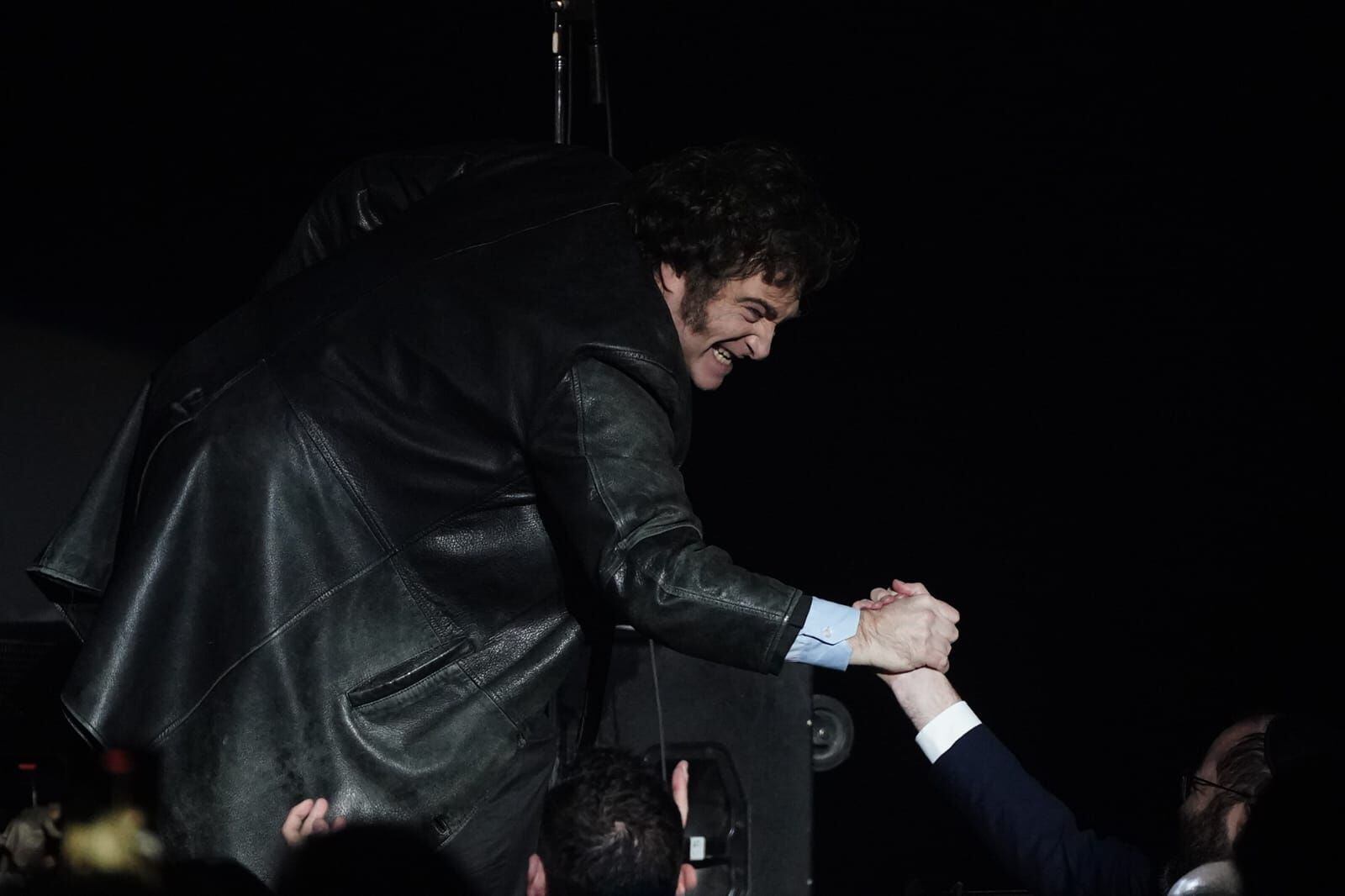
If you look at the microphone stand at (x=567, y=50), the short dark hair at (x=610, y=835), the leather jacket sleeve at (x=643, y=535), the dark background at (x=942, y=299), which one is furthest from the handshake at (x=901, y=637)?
the dark background at (x=942, y=299)

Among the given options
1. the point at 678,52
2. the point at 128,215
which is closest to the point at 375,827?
the point at 678,52

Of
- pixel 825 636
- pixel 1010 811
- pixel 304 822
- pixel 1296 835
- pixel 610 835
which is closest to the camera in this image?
pixel 1296 835

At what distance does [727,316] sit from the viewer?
198 centimetres

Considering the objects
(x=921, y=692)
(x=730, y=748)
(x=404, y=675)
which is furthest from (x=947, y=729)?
(x=404, y=675)

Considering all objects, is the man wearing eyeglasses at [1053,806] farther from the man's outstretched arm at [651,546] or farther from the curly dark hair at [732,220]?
the curly dark hair at [732,220]

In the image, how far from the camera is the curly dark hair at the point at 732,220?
193 cm

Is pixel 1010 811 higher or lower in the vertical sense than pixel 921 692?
lower

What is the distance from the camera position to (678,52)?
324 centimetres

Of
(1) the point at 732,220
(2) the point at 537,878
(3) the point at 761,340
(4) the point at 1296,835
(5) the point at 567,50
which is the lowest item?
(2) the point at 537,878

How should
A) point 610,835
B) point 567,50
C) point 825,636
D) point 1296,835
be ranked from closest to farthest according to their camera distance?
point 1296,835 → point 610,835 → point 825,636 → point 567,50

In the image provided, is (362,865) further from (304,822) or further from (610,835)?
(610,835)

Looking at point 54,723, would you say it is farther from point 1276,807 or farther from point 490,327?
point 1276,807

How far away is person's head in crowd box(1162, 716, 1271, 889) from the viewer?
5.77 feet

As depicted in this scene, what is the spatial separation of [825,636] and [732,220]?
2.22ft
